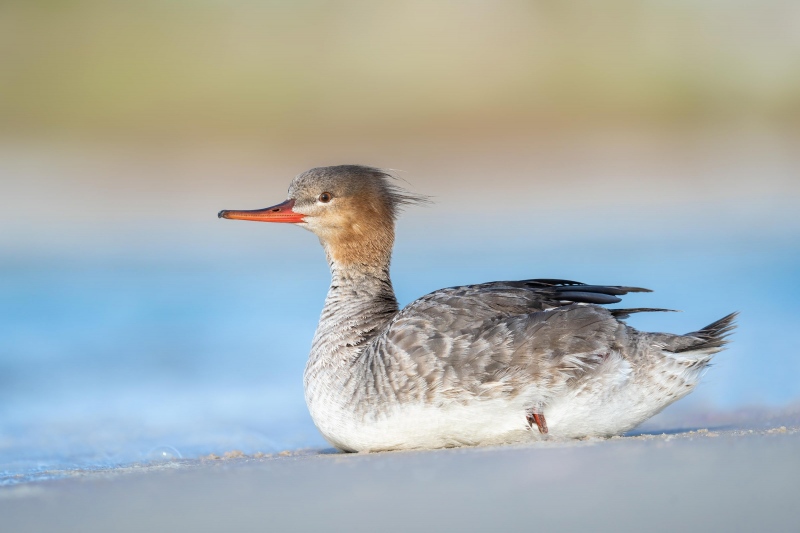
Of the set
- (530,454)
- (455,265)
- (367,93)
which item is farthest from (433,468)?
(367,93)

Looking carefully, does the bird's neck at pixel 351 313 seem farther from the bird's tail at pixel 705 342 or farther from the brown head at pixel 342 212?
the bird's tail at pixel 705 342

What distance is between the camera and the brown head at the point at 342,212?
242 inches

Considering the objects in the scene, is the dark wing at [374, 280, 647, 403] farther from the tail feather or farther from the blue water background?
the blue water background

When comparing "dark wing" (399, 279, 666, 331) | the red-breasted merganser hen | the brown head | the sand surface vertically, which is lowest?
the sand surface

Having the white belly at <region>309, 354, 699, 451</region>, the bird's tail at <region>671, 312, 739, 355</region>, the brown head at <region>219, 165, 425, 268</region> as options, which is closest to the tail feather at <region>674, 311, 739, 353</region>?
the bird's tail at <region>671, 312, 739, 355</region>

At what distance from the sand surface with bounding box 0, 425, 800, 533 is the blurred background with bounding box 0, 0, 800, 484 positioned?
37.5 inches

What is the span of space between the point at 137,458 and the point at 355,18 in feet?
60.4

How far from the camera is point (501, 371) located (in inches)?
202

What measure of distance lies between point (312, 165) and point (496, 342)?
13388mm

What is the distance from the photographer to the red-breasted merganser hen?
5125mm

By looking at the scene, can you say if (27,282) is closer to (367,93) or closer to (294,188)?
(294,188)

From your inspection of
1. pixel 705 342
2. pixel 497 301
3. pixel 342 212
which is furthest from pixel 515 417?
pixel 342 212

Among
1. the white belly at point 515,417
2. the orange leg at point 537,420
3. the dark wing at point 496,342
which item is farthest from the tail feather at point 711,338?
the orange leg at point 537,420

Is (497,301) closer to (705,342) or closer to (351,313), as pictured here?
(351,313)
